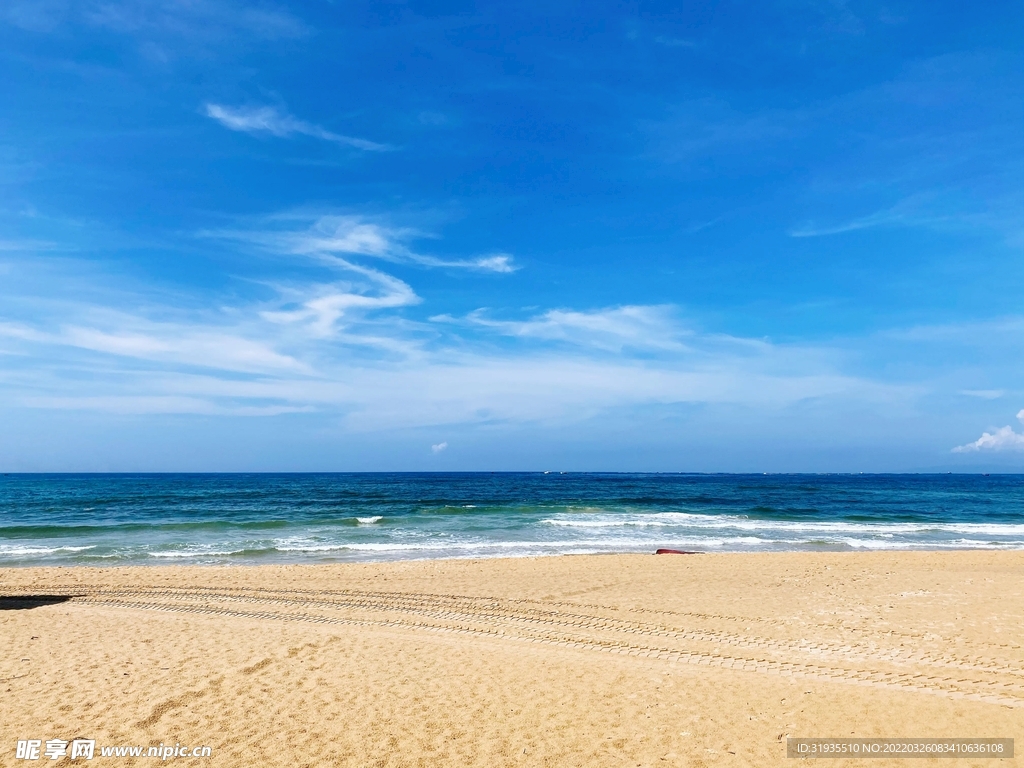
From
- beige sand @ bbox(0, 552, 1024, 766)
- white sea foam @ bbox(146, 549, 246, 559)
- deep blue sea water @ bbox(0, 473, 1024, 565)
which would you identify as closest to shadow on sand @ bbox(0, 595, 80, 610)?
beige sand @ bbox(0, 552, 1024, 766)

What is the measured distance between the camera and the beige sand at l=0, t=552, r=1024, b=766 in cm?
604

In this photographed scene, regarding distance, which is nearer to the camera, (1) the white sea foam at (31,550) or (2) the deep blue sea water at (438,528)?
(1) the white sea foam at (31,550)

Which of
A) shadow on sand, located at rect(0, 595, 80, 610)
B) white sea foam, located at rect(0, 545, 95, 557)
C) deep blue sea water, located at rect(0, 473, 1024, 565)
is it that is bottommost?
deep blue sea water, located at rect(0, 473, 1024, 565)

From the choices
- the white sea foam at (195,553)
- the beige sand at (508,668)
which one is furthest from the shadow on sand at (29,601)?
the white sea foam at (195,553)

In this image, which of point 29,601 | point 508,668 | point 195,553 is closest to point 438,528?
point 195,553

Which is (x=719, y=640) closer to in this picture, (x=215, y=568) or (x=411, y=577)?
(x=411, y=577)

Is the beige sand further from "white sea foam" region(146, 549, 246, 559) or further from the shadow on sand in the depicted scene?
"white sea foam" region(146, 549, 246, 559)

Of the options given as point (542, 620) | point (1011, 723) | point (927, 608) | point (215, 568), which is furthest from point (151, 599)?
point (927, 608)

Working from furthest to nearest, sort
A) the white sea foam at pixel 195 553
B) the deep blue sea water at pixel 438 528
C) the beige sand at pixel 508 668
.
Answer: the deep blue sea water at pixel 438 528 < the white sea foam at pixel 195 553 < the beige sand at pixel 508 668

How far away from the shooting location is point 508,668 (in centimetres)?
809

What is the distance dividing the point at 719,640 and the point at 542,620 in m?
3.17

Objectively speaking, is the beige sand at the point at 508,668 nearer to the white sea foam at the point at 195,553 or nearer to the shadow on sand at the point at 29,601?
the shadow on sand at the point at 29,601

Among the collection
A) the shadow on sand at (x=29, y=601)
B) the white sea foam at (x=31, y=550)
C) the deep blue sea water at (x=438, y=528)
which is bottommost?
the deep blue sea water at (x=438, y=528)

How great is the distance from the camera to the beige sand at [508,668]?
6.04m
